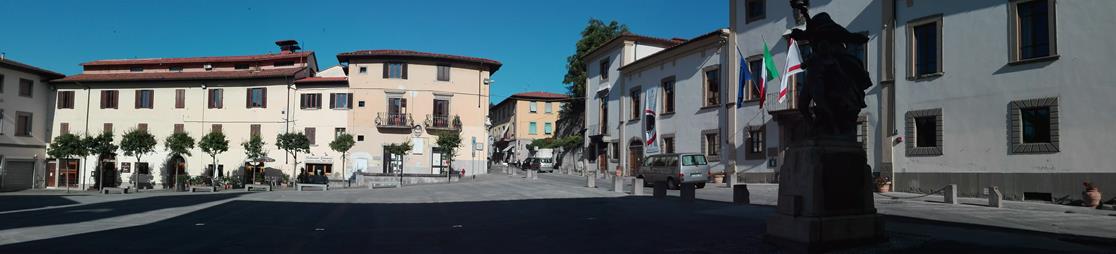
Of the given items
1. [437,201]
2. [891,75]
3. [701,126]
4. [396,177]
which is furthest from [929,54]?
[396,177]

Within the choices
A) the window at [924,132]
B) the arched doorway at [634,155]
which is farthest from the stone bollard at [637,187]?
the arched doorway at [634,155]

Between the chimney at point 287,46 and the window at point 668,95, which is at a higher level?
the chimney at point 287,46

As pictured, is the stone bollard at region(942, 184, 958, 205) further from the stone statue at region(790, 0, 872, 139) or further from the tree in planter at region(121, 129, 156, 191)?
the tree in planter at region(121, 129, 156, 191)

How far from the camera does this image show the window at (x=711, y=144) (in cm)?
3494

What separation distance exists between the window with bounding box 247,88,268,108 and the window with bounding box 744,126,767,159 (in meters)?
30.5

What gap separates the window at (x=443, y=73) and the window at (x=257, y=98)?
1119 cm

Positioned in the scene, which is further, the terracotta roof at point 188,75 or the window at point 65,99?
the window at point 65,99

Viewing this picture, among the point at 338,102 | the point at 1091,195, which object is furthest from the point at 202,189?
the point at 1091,195

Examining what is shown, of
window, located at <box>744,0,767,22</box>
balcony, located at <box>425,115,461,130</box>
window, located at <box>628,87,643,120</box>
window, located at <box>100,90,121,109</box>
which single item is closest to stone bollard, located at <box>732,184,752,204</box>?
window, located at <box>744,0,767,22</box>

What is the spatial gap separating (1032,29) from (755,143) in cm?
1308

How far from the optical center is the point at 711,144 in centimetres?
3572

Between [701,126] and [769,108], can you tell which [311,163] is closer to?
[701,126]

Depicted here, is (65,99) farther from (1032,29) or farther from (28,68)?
(1032,29)

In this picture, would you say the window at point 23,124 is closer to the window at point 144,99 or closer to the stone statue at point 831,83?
the window at point 144,99
